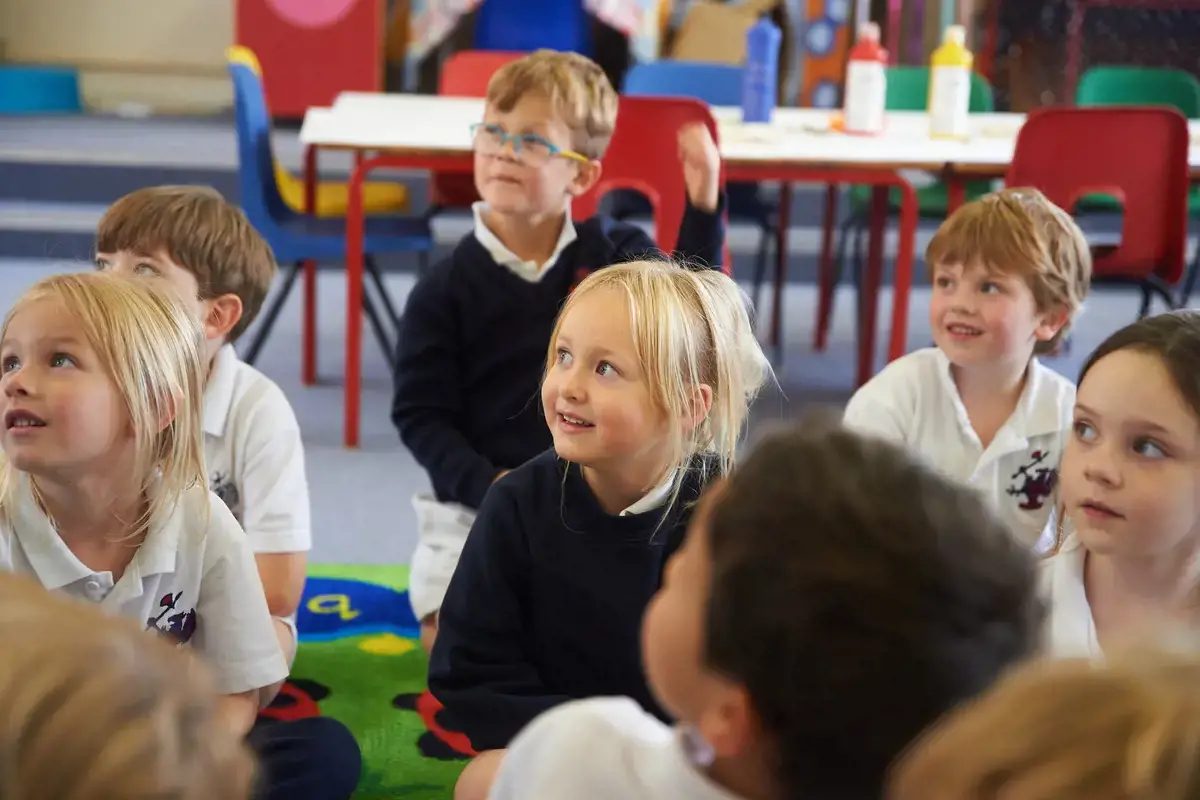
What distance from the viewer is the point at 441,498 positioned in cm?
215

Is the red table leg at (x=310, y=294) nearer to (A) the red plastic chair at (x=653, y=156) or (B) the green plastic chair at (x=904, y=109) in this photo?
(A) the red plastic chair at (x=653, y=156)

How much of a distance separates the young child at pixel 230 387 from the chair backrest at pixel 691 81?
246 centimetres

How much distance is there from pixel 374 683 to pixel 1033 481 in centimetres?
103

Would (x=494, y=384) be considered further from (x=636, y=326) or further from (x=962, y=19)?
(x=962, y=19)

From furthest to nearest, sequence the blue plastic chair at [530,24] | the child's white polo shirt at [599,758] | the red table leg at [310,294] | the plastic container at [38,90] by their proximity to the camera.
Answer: the plastic container at [38,90] < the blue plastic chair at [530,24] < the red table leg at [310,294] < the child's white polo shirt at [599,758]

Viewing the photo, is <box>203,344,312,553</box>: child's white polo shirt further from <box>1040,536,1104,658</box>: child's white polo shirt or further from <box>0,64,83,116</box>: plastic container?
<box>0,64,83,116</box>: plastic container

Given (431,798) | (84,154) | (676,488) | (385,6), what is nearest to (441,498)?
(431,798)

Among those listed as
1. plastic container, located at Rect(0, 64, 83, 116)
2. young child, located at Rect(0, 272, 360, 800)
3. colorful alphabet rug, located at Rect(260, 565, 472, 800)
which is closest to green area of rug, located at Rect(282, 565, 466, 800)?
colorful alphabet rug, located at Rect(260, 565, 472, 800)

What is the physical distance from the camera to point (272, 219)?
3.53 metres

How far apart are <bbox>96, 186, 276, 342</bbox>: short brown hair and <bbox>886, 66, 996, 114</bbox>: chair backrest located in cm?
298

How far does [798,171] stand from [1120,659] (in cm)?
260

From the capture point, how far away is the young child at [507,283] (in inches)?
83.8

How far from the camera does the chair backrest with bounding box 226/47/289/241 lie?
3.47m

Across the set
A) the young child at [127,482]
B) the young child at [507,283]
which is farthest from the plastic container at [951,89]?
the young child at [127,482]
